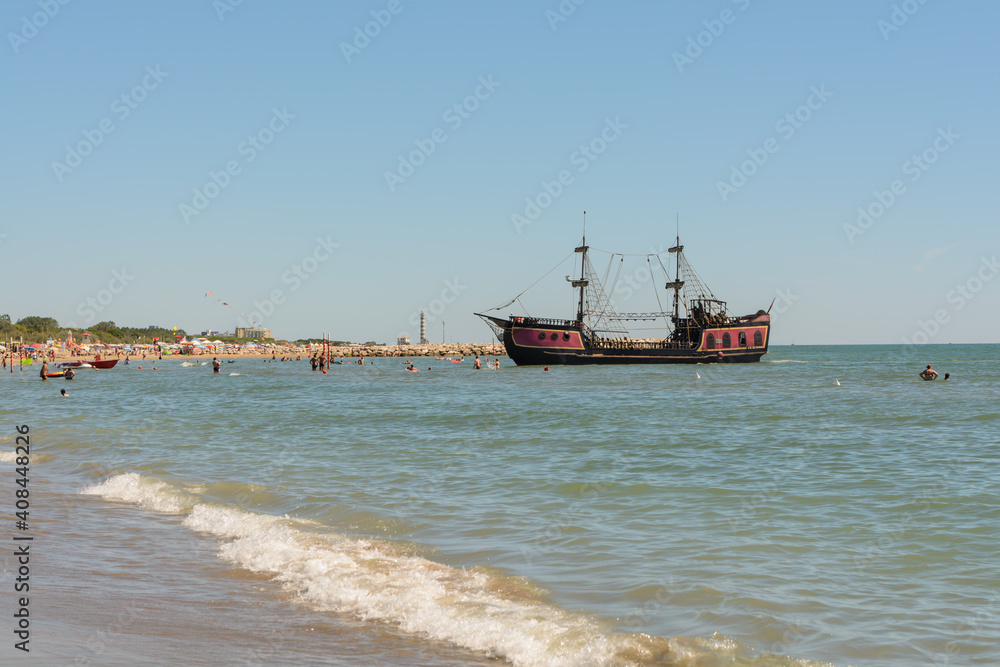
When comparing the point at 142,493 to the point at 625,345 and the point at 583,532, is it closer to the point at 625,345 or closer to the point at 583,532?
the point at 583,532

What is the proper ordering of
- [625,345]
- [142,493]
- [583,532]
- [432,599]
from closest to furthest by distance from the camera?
[432,599] < [583,532] < [142,493] < [625,345]

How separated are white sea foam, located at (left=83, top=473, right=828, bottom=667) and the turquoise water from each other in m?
0.03

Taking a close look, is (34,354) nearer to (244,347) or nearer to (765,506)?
(244,347)

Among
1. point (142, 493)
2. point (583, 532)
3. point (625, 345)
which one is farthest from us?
point (625, 345)

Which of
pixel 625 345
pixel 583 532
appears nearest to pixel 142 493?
pixel 583 532

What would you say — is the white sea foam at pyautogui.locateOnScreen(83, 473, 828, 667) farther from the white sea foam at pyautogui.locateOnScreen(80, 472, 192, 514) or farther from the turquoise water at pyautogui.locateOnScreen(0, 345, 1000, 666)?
the white sea foam at pyautogui.locateOnScreen(80, 472, 192, 514)

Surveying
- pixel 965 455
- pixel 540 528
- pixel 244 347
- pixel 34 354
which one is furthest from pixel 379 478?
pixel 244 347

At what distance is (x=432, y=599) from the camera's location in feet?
25.4

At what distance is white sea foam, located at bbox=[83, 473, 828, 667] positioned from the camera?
21.2 feet

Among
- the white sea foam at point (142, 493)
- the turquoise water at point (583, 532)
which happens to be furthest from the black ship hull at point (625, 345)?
the white sea foam at point (142, 493)

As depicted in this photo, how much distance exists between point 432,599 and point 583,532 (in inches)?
135

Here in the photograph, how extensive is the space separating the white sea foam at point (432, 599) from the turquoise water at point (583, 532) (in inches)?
1.3

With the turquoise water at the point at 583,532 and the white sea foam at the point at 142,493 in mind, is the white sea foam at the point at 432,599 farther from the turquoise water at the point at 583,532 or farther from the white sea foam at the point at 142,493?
the white sea foam at the point at 142,493

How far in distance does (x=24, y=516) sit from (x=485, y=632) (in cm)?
889
